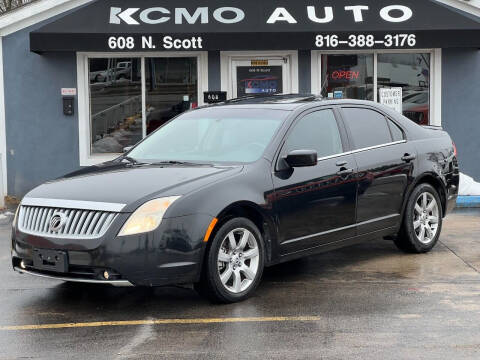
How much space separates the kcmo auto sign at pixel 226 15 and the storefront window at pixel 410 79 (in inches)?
33.0

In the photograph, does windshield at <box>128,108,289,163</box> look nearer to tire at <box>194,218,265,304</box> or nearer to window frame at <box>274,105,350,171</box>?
window frame at <box>274,105,350,171</box>

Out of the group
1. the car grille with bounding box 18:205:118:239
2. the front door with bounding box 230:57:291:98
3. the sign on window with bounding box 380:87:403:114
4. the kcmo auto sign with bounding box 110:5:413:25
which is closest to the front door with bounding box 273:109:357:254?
the car grille with bounding box 18:205:118:239

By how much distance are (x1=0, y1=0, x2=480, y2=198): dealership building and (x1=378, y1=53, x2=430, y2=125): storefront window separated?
0.06 ft

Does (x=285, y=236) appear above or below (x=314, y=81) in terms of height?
below

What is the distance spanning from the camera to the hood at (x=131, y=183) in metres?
6.09

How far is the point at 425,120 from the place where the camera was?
14.1 metres

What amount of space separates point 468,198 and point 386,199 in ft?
15.3

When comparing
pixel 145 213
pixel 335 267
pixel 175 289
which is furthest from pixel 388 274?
pixel 145 213

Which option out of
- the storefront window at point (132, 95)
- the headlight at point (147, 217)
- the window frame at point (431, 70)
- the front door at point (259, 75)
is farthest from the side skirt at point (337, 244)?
the storefront window at point (132, 95)

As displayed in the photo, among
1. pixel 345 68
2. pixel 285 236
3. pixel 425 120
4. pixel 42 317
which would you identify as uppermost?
pixel 345 68

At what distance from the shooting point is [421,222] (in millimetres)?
8266

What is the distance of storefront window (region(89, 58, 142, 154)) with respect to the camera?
1370 cm

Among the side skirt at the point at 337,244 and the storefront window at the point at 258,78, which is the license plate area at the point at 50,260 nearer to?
the side skirt at the point at 337,244

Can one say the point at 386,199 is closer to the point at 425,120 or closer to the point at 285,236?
the point at 285,236
